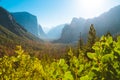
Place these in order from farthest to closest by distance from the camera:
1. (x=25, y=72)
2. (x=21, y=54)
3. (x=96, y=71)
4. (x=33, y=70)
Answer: (x=33, y=70)
(x=25, y=72)
(x=21, y=54)
(x=96, y=71)

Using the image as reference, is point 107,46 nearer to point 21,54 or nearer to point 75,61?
point 75,61

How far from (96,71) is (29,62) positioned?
5663mm

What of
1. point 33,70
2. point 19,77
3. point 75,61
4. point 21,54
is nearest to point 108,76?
point 75,61

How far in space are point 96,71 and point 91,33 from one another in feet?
192

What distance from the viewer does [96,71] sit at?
3305 millimetres

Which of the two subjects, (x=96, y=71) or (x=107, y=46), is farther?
(x=107, y=46)

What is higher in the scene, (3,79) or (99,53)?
(99,53)

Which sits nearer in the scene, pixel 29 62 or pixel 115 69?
pixel 115 69

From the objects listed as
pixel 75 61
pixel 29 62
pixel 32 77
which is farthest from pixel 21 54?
pixel 75 61

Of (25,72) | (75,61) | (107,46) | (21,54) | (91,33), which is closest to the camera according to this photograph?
(107,46)

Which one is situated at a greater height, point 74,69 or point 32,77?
point 74,69

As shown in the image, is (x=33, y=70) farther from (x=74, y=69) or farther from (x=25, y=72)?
(x=74, y=69)

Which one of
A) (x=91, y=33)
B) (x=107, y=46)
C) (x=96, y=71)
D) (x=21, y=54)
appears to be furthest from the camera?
(x=91, y=33)

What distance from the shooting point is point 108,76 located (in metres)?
3.35
